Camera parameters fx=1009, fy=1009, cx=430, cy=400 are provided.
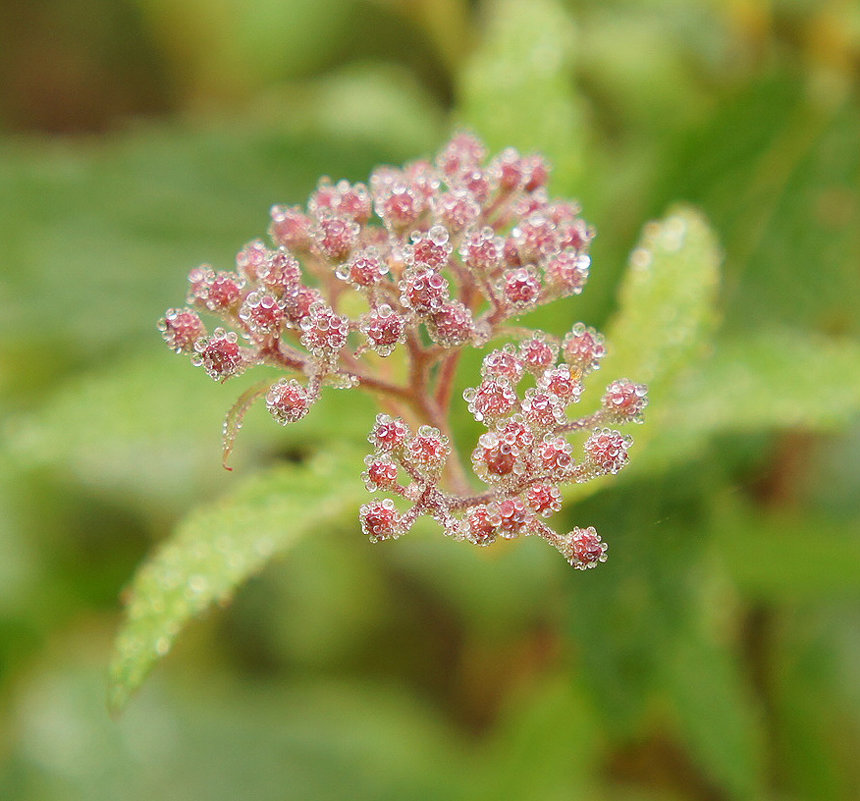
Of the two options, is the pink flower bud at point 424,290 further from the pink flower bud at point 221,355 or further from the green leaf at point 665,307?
the green leaf at point 665,307

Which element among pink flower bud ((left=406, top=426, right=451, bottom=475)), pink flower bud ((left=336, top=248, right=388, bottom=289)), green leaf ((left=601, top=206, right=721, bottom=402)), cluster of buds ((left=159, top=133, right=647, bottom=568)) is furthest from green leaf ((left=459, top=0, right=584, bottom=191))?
pink flower bud ((left=406, top=426, right=451, bottom=475))

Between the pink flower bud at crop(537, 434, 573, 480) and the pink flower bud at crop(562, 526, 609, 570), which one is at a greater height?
the pink flower bud at crop(537, 434, 573, 480)

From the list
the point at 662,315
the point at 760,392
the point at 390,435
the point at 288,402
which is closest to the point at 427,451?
the point at 390,435

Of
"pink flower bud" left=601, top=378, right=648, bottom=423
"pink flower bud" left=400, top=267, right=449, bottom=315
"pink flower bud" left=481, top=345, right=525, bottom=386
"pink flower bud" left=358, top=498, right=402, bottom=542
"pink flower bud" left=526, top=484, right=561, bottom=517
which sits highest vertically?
"pink flower bud" left=400, top=267, right=449, bottom=315

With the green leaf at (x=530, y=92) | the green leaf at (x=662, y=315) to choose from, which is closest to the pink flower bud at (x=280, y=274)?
the green leaf at (x=662, y=315)

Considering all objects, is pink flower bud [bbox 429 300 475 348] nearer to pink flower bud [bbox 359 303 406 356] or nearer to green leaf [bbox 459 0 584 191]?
pink flower bud [bbox 359 303 406 356]

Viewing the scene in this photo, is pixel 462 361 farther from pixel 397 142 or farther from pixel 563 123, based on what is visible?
pixel 397 142

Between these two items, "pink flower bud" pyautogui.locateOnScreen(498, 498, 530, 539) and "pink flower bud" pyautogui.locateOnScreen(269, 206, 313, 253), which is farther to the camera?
"pink flower bud" pyautogui.locateOnScreen(269, 206, 313, 253)
